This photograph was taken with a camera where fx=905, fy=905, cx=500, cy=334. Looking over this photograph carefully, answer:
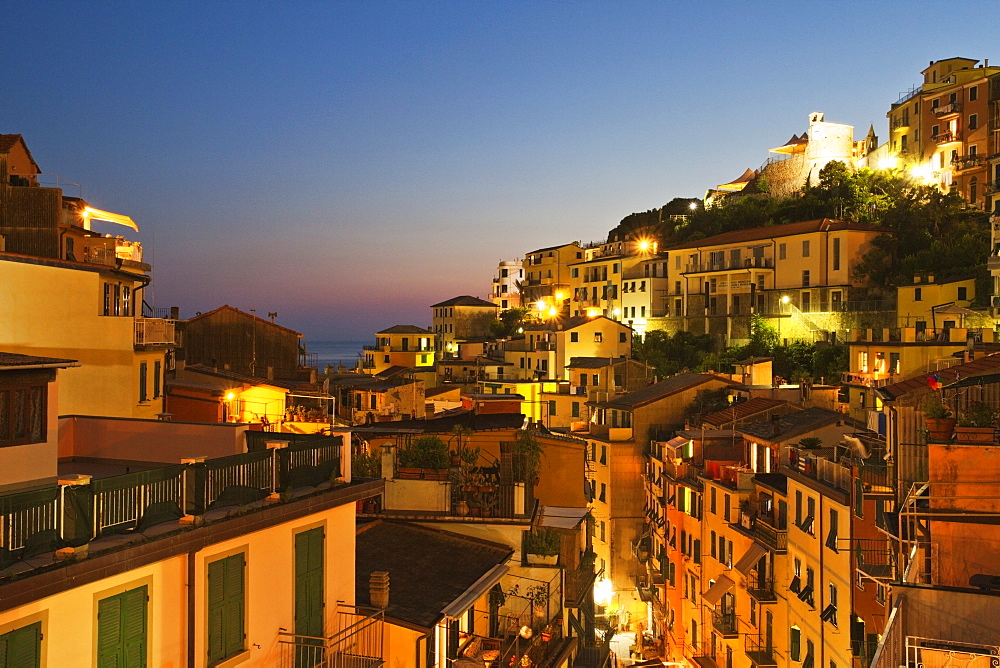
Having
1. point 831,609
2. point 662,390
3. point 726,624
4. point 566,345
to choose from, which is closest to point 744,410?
point 726,624

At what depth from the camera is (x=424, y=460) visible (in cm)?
1677

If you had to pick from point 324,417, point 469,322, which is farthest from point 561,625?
point 469,322

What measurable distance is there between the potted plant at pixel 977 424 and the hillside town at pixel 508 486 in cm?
5

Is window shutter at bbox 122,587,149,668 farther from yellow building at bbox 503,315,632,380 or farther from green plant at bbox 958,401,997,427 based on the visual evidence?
yellow building at bbox 503,315,632,380

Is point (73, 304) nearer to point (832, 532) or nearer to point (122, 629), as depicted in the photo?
point (122, 629)

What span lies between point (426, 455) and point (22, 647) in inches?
391

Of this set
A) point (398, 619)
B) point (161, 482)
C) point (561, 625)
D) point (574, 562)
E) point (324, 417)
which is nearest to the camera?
point (161, 482)

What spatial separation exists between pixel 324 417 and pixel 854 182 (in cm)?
5757

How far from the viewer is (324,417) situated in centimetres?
3003

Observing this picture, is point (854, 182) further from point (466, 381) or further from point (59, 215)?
point (59, 215)

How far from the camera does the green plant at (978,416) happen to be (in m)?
15.2

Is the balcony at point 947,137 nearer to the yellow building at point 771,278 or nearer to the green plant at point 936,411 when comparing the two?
the yellow building at point 771,278

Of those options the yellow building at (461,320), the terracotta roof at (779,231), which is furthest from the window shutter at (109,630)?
the yellow building at (461,320)

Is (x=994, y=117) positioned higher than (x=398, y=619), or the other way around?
(x=994, y=117)
